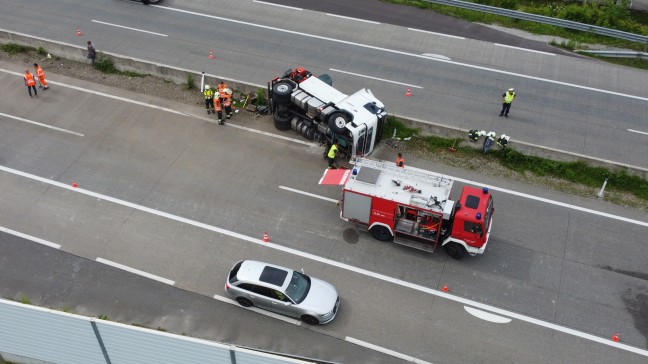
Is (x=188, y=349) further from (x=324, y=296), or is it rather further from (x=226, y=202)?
(x=226, y=202)

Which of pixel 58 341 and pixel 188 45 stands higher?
pixel 188 45

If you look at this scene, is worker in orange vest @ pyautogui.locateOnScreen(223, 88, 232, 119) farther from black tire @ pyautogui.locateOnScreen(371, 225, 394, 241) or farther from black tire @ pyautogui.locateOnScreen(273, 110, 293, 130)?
black tire @ pyautogui.locateOnScreen(371, 225, 394, 241)

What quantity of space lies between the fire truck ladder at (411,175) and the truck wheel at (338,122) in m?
2.72

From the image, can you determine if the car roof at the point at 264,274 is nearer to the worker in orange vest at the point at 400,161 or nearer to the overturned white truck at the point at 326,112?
the worker in orange vest at the point at 400,161

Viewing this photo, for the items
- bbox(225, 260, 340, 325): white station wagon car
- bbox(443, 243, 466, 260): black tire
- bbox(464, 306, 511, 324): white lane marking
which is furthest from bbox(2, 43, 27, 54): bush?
bbox(464, 306, 511, 324): white lane marking

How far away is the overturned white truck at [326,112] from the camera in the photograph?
23094 mm

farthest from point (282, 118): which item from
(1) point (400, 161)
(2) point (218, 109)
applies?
(1) point (400, 161)

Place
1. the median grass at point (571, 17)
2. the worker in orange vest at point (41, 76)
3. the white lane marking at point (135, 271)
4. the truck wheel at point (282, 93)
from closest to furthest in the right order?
the white lane marking at point (135, 271) → the truck wheel at point (282, 93) → the worker in orange vest at point (41, 76) → the median grass at point (571, 17)

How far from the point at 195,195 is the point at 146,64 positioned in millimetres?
9736

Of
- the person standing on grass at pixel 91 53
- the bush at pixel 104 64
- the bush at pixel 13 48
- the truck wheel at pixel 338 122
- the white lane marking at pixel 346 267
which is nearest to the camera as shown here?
the white lane marking at pixel 346 267

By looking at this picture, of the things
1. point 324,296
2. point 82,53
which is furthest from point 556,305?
point 82,53

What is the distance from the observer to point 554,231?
21344 millimetres

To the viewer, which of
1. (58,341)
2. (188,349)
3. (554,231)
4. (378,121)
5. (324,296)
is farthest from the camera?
(378,121)

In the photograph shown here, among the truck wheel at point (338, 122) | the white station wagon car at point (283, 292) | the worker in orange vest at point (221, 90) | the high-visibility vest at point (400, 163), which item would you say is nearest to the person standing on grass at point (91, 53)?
the worker in orange vest at point (221, 90)
